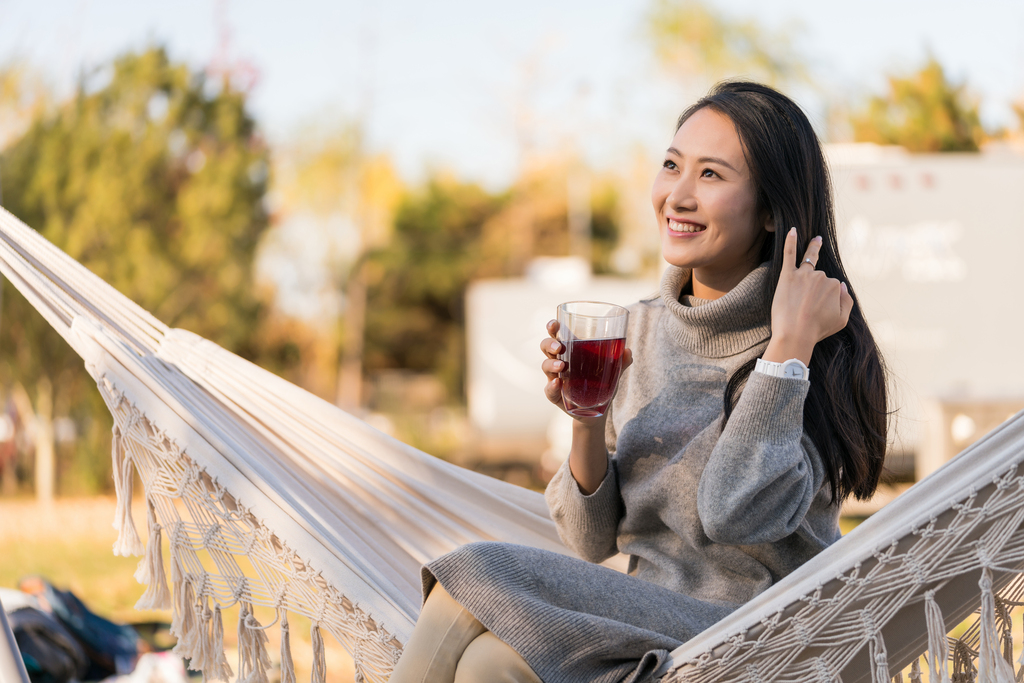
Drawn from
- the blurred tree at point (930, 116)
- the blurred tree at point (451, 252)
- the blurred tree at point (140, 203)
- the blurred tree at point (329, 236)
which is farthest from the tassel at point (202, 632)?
the blurred tree at point (451, 252)

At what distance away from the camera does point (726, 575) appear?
4.63 ft

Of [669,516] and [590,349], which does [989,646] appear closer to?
[669,516]

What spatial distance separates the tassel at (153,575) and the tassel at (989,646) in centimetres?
133

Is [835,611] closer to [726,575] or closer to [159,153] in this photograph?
[726,575]

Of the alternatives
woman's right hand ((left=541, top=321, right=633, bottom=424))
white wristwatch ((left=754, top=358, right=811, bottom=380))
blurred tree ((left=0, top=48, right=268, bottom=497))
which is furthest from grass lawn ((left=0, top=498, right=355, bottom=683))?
white wristwatch ((left=754, top=358, right=811, bottom=380))

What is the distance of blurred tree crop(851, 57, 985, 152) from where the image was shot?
36.0ft

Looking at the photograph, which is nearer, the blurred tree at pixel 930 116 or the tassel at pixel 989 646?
the tassel at pixel 989 646

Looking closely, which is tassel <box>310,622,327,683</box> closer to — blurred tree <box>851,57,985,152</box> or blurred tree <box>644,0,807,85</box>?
blurred tree <box>851,57,985,152</box>

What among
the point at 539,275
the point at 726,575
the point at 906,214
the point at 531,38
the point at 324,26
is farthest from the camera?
the point at 531,38

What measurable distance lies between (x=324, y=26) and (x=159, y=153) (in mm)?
5142

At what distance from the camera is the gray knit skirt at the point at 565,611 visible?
3.84 feet

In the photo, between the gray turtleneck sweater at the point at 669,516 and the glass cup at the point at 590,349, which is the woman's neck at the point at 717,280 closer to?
the gray turtleneck sweater at the point at 669,516

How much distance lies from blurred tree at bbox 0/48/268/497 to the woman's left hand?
6.03 m

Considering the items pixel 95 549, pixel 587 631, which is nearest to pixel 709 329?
pixel 587 631
